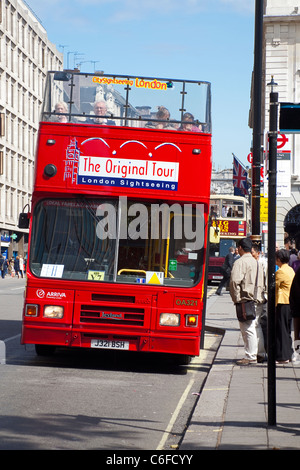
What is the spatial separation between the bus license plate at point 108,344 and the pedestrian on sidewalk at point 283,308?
2310mm

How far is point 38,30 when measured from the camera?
Answer: 84.4 m

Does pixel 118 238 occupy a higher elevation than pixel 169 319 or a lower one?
higher

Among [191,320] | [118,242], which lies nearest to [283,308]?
[191,320]

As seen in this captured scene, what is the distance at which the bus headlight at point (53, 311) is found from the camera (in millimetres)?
11375

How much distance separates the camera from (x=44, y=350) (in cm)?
1268

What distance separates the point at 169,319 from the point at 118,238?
1.28 m

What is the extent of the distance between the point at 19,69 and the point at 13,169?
9.43 metres

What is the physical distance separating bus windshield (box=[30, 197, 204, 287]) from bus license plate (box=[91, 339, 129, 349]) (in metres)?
0.82

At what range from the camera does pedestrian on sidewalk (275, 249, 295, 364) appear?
1223 centimetres

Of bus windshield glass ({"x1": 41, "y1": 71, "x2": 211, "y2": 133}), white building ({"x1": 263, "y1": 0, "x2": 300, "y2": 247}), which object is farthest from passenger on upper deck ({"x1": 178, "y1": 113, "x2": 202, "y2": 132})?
white building ({"x1": 263, "y1": 0, "x2": 300, "y2": 247})

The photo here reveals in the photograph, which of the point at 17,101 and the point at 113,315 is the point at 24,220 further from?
the point at 17,101

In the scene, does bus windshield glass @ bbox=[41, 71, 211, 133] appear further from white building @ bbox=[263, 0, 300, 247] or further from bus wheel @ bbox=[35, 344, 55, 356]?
white building @ bbox=[263, 0, 300, 247]
